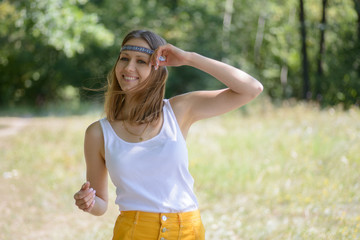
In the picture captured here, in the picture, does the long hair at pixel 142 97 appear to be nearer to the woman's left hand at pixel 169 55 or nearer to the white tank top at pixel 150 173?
the woman's left hand at pixel 169 55

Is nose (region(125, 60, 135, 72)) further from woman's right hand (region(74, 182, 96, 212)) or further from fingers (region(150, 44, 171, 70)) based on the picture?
woman's right hand (region(74, 182, 96, 212))

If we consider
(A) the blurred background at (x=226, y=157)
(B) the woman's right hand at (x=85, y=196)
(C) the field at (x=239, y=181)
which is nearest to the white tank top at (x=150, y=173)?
(B) the woman's right hand at (x=85, y=196)

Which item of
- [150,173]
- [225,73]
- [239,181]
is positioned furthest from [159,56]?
[239,181]

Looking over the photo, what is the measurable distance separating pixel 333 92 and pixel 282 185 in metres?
11.0

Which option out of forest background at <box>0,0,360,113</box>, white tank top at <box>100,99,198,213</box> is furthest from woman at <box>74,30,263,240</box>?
forest background at <box>0,0,360,113</box>

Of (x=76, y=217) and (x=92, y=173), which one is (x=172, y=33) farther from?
(x=92, y=173)

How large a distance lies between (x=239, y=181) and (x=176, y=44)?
1415 cm

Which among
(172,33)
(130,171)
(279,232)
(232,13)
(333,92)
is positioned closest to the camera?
(130,171)

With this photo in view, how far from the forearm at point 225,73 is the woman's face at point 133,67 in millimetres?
202

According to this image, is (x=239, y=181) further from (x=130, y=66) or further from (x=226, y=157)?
(x=130, y=66)

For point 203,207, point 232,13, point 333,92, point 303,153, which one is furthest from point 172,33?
point 203,207

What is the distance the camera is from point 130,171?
1779mm

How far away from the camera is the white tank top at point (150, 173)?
178 centimetres

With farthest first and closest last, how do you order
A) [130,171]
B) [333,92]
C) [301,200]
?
[333,92] < [301,200] < [130,171]
